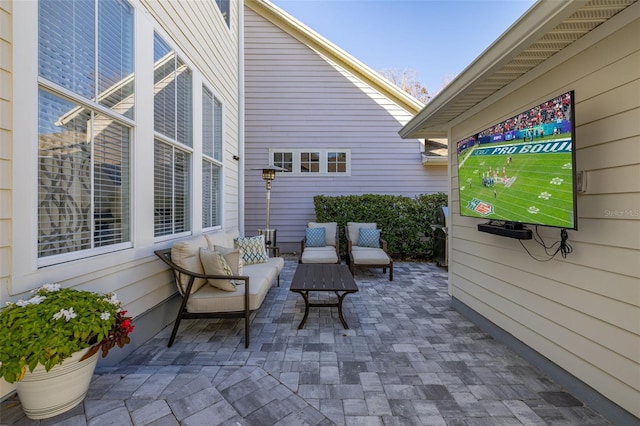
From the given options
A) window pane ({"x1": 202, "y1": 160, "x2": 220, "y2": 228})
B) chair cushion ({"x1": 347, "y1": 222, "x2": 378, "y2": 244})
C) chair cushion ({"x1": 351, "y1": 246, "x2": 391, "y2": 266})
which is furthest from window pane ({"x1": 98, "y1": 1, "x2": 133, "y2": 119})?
chair cushion ({"x1": 347, "y1": 222, "x2": 378, "y2": 244})

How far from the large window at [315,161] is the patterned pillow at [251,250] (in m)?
3.24

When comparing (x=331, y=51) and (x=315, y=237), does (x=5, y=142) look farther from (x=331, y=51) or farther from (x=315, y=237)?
(x=331, y=51)

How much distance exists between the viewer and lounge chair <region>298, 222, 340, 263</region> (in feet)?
17.3

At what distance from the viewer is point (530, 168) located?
2.06m

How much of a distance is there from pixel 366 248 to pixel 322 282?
266cm

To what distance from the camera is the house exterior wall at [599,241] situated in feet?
5.34

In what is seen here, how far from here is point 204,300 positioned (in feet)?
8.64

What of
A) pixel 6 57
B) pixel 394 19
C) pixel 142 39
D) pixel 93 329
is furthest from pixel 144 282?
pixel 394 19

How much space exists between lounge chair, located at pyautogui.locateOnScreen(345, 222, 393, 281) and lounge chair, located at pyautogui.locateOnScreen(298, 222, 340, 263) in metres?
0.32

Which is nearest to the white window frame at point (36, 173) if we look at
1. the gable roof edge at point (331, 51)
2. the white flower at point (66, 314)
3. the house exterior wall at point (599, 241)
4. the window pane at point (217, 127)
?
the white flower at point (66, 314)

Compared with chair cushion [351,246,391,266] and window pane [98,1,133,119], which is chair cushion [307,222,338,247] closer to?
chair cushion [351,246,391,266]

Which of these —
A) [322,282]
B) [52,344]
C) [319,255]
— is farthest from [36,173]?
[319,255]

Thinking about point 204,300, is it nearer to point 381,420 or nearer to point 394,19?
point 381,420

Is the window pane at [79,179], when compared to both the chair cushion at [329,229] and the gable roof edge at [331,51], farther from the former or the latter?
the gable roof edge at [331,51]
